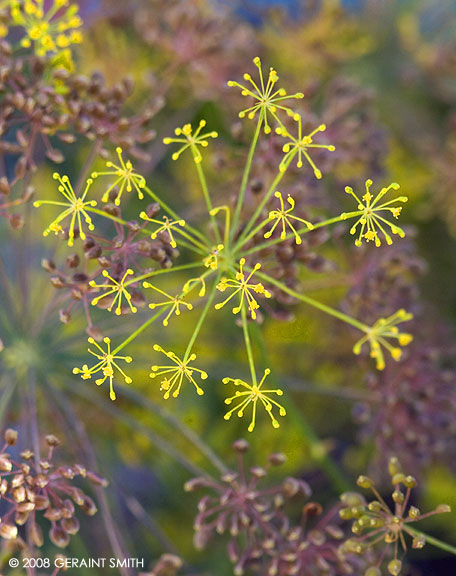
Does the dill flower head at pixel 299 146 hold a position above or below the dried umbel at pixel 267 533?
above

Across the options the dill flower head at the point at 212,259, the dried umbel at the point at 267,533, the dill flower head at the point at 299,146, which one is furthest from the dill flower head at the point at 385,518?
the dill flower head at the point at 299,146

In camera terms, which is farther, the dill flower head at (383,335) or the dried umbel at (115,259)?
the dried umbel at (115,259)

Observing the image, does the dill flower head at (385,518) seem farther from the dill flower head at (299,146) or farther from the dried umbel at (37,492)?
the dill flower head at (299,146)

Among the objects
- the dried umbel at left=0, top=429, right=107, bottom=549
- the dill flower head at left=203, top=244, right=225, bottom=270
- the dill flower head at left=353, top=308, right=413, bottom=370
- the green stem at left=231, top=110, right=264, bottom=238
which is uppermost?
the green stem at left=231, top=110, right=264, bottom=238

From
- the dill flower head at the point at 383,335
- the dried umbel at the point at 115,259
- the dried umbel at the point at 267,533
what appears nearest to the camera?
the dill flower head at the point at 383,335

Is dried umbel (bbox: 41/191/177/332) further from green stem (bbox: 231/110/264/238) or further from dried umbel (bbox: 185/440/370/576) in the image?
dried umbel (bbox: 185/440/370/576)

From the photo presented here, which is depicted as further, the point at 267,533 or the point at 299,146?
the point at 267,533

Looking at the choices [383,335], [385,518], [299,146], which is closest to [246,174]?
[299,146]

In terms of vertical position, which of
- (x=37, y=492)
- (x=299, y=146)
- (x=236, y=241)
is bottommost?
(x=37, y=492)

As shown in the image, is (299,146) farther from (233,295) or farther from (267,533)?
(267,533)

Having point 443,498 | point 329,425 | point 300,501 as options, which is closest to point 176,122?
point 329,425

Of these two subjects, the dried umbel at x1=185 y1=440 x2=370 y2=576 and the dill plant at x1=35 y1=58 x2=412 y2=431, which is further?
the dried umbel at x1=185 y1=440 x2=370 y2=576

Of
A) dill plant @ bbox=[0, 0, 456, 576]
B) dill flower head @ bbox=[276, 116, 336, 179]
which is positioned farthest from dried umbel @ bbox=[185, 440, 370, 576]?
dill flower head @ bbox=[276, 116, 336, 179]
